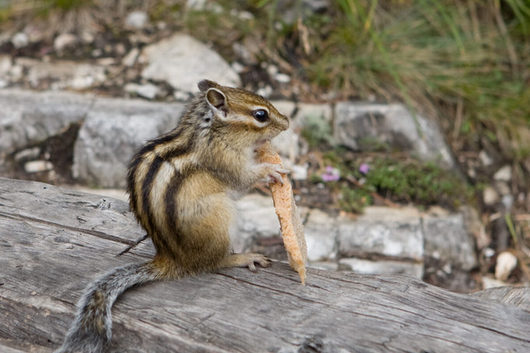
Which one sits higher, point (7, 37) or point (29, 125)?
point (7, 37)

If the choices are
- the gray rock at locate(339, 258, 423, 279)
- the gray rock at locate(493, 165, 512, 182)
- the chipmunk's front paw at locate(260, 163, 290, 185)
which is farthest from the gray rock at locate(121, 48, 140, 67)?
the gray rock at locate(493, 165, 512, 182)

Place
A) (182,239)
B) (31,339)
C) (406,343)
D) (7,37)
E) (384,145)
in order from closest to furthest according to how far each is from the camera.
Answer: (406,343) → (31,339) → (182,239) → (384,145) → (7,37)

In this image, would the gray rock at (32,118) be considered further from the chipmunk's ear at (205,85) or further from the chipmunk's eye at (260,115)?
the chipmunk's eye at (260,115)

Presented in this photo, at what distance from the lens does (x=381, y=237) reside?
4.40 metres

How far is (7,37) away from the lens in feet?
18.4

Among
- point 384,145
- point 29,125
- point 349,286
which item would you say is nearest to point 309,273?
point 349,286

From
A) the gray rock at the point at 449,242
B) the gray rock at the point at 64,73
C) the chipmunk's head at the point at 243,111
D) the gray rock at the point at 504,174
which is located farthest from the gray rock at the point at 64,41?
the gray rock at the point at 504,174

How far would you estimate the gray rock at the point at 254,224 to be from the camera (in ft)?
13.9

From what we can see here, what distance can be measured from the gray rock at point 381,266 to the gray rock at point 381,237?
0.15 feet

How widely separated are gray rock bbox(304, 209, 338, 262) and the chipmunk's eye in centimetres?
170

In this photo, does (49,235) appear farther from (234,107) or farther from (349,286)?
(349,286)

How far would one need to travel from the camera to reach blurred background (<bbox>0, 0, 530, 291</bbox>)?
4836 millimetres

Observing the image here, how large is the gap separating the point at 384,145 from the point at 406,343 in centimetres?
324

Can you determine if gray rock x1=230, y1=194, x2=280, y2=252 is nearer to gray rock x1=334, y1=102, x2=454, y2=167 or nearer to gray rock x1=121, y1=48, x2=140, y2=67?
gray rock x1=334, y1=102, x2=454, y2=167
